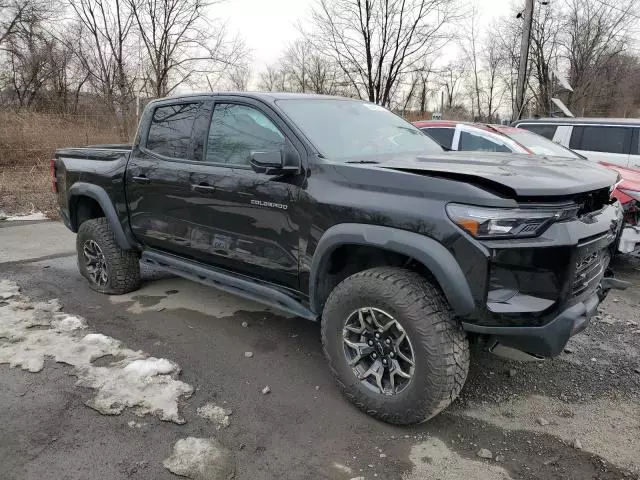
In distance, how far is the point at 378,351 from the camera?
2.79 m

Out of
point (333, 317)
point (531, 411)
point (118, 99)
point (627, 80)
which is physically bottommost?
point (531, 411)

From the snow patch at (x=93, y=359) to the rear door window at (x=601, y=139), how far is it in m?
8.06

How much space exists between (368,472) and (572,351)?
210 cm

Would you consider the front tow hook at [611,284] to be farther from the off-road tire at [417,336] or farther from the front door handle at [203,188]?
the front door handle at [203,188]

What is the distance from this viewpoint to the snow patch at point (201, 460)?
2383 millimetres

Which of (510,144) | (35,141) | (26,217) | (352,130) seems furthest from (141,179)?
(35,141)

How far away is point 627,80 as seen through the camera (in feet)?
107

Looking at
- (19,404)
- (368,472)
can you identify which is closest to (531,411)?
(368,472)

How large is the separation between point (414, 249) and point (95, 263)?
3.65 metres

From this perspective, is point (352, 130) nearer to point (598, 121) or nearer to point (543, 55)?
point (598, 121)

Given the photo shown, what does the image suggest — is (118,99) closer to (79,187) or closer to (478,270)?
(79,187)

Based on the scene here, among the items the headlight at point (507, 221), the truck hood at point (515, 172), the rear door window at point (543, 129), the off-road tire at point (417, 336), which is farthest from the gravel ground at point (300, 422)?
the rear door window at point (543, 129)

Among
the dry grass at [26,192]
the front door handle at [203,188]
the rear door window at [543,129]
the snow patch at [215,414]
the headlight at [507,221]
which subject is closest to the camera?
the headlight at [507,221]

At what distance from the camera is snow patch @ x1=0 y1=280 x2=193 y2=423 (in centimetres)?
297
